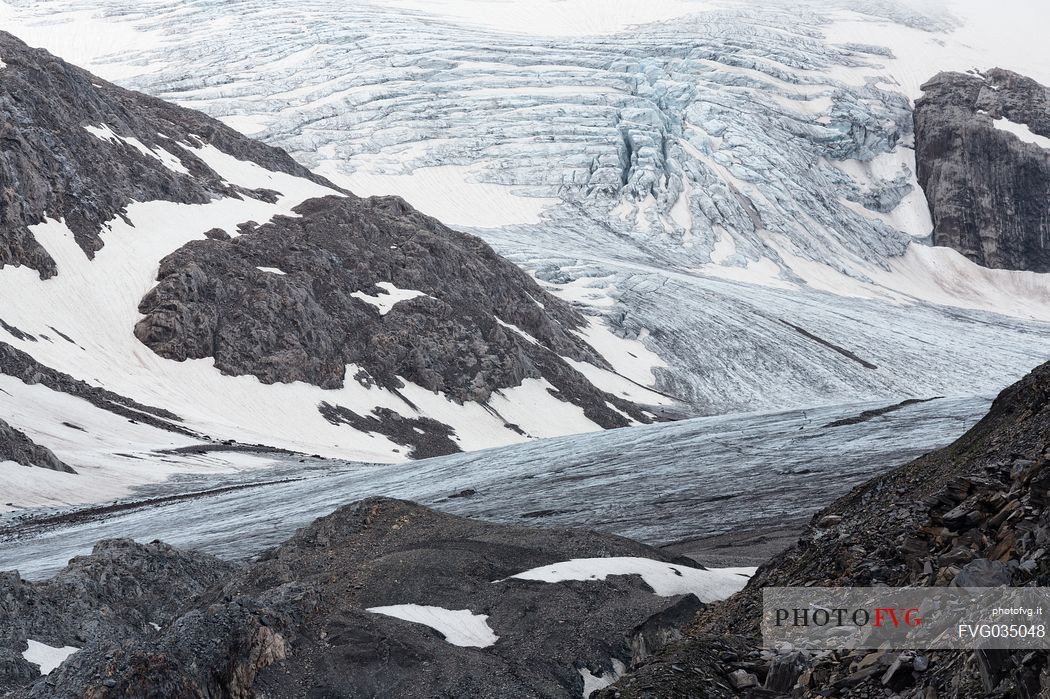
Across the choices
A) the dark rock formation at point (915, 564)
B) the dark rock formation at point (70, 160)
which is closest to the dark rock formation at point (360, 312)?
the dark rock formation at point (70, 160)

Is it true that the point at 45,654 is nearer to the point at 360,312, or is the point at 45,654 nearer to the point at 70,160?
the point at 360,312

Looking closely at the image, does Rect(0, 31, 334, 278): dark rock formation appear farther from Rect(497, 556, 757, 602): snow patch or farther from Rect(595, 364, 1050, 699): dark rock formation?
Rect(595, 364, 1050, 699): dark rock formation

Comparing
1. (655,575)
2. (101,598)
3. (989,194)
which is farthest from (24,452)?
(989,194)

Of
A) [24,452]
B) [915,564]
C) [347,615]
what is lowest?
[24,452]

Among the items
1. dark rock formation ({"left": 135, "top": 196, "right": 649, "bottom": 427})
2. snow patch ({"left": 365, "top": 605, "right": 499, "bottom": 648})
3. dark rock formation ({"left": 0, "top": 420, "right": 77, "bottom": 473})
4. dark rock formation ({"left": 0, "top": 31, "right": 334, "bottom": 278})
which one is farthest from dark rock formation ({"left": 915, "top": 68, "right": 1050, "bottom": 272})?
snow patch ({"left": 365, "top": 605, "right": 499, "bottom": 648})

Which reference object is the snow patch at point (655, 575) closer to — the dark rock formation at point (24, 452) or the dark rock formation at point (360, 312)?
the dark rock formation at point (24, 452)

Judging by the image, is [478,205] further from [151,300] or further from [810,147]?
[151,300]
